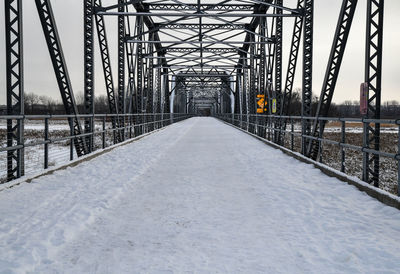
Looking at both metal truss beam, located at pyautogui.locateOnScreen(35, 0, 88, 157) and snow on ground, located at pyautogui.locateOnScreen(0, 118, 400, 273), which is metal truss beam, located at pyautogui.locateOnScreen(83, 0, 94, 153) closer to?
metal truss beam, located at pyautogui.locateOnScreen(35, 0, 88, 157)

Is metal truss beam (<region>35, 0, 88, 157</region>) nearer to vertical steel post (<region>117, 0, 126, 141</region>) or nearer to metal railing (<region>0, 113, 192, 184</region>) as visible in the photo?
metal railing (<region>0, 113, 192, 184</region>)

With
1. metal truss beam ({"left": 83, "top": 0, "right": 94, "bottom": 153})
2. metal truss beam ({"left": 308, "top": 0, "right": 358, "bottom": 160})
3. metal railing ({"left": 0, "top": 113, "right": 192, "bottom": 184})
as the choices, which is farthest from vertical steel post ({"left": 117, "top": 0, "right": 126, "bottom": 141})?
metal truss beam ({"left": 308, "top": 0, "right": 358, "bottom": 160})

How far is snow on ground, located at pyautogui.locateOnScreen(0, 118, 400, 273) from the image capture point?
9.91 ft

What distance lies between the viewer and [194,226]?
397 centimetres

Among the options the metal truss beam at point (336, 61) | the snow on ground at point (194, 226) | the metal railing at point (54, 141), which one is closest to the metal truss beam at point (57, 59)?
the metal railing at point (54, 141)

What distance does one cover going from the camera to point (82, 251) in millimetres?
3264

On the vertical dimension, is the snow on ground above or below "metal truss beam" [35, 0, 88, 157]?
below

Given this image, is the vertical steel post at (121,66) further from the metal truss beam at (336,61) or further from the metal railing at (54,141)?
the metal truss beam at (336,61)

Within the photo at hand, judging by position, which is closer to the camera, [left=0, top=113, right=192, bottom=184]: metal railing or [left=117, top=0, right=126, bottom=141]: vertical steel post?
[left=0, top=113, right=192, bottom=184]: metal railing

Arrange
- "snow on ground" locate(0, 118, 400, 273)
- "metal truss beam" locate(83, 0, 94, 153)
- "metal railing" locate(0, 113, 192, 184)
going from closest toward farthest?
"snow on ground" locate(0, 118, 400, 273)
"metal railing" locate(0, 113, 192, 184)
"metal truss beam" locate(83, 0, 94, 153)

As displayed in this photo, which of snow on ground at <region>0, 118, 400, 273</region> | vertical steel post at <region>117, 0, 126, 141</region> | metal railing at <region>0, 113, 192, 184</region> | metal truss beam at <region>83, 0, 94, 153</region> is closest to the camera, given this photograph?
snow on ground at <region>0, 118, 400, 273</region>

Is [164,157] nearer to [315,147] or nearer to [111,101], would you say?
[315,147]

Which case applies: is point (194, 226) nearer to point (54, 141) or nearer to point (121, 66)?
point (54, 141)

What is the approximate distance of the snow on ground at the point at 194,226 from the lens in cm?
302
